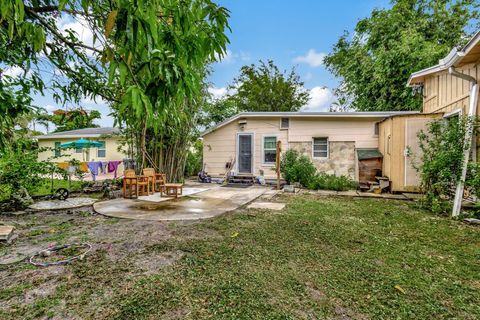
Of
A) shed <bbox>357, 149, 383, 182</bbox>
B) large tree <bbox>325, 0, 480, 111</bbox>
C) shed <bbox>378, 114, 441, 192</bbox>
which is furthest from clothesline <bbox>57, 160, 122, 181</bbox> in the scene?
large tree <bbox>325, 0, 480, 111</bbox>

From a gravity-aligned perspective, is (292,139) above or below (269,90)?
below

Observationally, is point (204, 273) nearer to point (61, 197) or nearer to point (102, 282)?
point (102, 282)

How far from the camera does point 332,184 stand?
8164 millimetres

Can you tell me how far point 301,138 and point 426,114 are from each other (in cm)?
400

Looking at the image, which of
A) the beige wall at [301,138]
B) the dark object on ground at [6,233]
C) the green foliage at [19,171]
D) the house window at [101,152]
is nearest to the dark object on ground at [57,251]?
the dark object on ground at [6,233]

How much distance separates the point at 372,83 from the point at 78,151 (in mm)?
16988

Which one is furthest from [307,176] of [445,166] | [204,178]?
[204,178]

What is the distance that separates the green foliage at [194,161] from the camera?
11742 millimetres

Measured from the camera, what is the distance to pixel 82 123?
273cm

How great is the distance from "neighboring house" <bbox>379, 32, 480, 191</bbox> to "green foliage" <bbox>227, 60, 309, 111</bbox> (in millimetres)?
11824

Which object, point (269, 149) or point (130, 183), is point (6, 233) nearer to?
point (130, 183)

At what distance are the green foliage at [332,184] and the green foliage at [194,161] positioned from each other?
5866 mm

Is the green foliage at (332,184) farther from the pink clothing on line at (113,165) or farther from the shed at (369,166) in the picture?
the pink clothing on line at (113,165)

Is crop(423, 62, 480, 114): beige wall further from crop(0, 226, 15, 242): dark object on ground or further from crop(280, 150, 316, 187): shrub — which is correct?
crop(0, 226, 15, 242): dark object on ground
